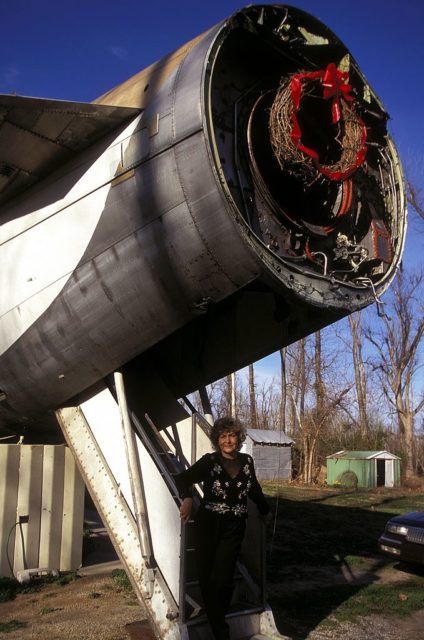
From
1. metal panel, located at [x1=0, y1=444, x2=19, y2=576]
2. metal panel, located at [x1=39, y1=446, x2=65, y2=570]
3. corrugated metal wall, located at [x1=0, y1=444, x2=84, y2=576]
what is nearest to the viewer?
metal panel, located at [x1=0, y1=444, x2=19, y2=576]

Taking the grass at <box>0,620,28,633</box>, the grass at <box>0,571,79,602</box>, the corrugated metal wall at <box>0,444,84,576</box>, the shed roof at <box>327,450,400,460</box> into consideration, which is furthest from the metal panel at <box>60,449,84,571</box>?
the shed roof at <box>327,450,400,460</box>

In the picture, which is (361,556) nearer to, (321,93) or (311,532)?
(311,532)

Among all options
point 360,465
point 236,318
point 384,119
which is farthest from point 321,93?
point 360,465

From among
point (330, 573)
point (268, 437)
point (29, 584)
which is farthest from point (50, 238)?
point (268, 437)

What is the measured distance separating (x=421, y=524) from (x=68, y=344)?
5768 mm

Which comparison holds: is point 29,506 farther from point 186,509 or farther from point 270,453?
point 270,453

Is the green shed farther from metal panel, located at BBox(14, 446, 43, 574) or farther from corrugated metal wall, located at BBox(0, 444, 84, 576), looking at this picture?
metal panel, located at BBox(14, 446, 43, 574)

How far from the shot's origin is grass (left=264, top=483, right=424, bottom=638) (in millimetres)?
6039

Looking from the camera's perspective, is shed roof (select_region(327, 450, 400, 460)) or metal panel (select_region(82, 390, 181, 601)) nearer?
metal panel (select_region(82, 390, 181, 601))

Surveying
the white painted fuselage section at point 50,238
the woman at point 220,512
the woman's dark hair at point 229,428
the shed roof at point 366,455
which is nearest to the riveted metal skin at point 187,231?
the white painted fuselage section at point 50,238

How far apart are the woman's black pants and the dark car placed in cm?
467

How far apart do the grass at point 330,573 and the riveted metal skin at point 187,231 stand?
2.81 m

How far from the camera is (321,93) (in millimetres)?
5242

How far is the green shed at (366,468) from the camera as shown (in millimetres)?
26750
